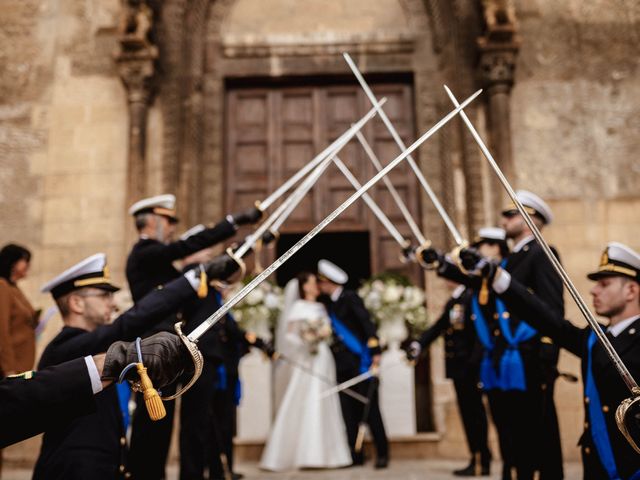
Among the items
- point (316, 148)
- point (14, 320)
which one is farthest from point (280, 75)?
point (14, 320)

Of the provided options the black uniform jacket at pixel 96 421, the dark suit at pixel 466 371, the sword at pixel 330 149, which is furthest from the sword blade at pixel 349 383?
the black uniform jacket at pixel 96 421

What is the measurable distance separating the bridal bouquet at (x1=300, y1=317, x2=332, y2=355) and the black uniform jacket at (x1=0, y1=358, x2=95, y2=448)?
17.5ft

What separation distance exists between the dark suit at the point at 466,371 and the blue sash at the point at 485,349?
0.41 meters

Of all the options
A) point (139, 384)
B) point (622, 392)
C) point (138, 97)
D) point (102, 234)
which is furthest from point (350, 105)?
point (139, 384)

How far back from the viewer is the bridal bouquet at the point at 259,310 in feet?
25.5

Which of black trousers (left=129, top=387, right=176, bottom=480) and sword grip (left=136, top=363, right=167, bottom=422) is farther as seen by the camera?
black trousers (left=129, top=387, right=176, bottom=480)

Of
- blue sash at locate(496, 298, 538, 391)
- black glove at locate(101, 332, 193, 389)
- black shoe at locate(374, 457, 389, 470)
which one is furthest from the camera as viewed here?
black shoe at locate(374, 457, 389, 470)

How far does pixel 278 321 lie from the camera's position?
8.09 m

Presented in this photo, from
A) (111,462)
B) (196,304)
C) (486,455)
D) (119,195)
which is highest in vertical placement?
(119,195)

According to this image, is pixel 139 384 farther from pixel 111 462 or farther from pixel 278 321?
pixel 278 321

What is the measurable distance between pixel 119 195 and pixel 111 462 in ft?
20.1

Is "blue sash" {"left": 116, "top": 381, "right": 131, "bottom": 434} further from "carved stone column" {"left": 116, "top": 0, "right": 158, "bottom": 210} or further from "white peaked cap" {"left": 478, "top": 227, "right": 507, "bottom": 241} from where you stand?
"carved stone column" {"left": 116, "top": 0, "right": 158, "bottom": 210}

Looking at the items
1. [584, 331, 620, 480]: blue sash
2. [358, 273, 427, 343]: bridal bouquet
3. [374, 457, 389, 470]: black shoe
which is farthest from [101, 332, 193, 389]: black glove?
[358, 273, 427, 343]: bridal bouquet

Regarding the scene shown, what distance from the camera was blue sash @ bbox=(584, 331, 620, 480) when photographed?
3193 mm
